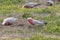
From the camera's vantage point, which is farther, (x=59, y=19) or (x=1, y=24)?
(x=59, y=19)

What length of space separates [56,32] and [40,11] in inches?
81.1

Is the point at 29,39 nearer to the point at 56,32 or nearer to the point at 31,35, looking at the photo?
the point at 31,35

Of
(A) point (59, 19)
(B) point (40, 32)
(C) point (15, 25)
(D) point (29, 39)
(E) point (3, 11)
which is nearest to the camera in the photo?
(D) point (29, 39)

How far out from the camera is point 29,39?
16.3ft

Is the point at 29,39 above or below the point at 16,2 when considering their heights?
above

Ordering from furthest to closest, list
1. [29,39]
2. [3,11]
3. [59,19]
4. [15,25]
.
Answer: [3,11], [59,19], [15,25], [29,39]

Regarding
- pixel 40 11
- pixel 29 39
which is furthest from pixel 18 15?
pixel 29 39

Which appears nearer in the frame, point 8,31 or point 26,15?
point 8,31

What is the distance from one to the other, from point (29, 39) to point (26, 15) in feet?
6.35

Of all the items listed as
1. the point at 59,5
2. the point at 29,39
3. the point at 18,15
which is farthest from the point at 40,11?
the point at 29,39

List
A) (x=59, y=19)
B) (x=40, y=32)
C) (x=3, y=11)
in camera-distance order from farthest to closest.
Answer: (x=3, y=11) → (x=59, y=19) → (x=40, y=32)

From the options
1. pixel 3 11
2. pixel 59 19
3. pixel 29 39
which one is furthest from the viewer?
pixel 3 11

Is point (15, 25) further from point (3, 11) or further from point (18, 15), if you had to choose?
point (3, 11)

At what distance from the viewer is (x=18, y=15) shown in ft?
23.0
